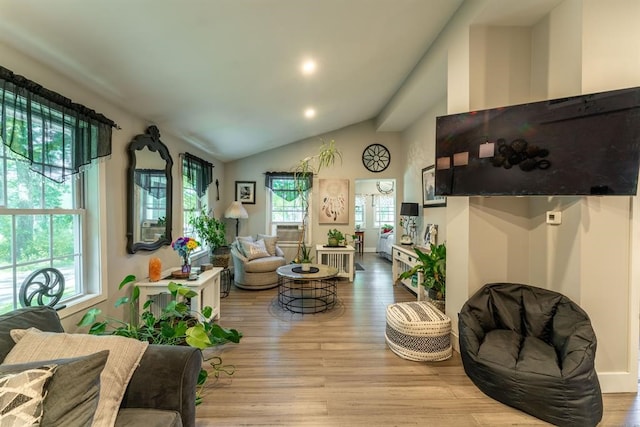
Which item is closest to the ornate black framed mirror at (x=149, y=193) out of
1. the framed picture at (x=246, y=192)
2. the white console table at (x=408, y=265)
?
the framed picture at (x=246, y=192)

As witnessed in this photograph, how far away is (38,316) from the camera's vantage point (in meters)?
1.38

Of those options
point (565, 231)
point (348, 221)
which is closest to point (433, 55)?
point (565, 231)

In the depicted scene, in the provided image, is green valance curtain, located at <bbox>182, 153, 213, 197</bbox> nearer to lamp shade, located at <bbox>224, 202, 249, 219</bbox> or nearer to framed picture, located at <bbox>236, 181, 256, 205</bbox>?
lamp shade, located at <bbox>224, 202, 249, 219</bbox>

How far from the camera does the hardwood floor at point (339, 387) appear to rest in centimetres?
175

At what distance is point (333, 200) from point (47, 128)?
4.58 m

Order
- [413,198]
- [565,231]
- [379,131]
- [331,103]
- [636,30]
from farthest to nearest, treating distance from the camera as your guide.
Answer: [379,131], [413,198], [331,103], [565,231], [636,30]

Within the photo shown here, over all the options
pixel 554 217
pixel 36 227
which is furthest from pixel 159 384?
pixel 554 217

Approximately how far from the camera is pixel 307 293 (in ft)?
14.3

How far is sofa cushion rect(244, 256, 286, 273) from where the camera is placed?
4504mm

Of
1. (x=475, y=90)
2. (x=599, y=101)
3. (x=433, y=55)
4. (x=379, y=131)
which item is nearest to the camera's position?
(x=599, y=101)

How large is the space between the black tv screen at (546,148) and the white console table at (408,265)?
180 centimetres

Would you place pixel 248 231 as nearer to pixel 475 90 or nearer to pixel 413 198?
pixel 413 198

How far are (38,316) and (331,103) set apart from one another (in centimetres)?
388

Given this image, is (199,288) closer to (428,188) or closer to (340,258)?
(340,258)
